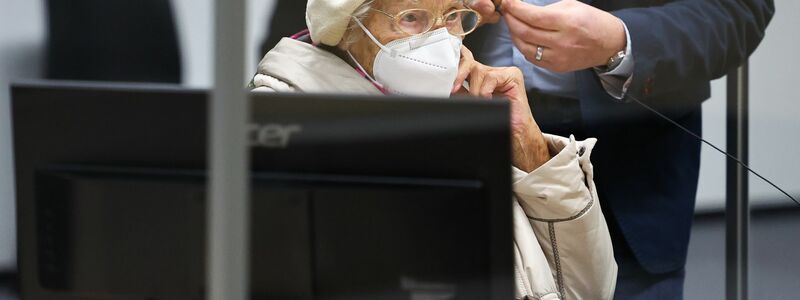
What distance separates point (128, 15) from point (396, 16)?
26.4 inches

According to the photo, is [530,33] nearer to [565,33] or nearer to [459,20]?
[565,33]

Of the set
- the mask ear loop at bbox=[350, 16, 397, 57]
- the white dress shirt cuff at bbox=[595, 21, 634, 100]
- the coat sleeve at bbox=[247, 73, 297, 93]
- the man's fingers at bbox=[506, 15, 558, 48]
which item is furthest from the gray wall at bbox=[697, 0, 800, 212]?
the coat sleeve at bbox=[247, 73, 297, 93]

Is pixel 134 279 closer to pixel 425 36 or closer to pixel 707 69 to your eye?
pixel 425 36

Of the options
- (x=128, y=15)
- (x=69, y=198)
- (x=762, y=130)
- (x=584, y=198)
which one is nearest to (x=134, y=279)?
(x=69, y=198)

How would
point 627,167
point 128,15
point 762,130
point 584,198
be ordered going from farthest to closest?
point 762,130, point 627,167, point 128,15, point 584,198

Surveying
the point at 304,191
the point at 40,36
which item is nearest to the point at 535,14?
the point at 40,36

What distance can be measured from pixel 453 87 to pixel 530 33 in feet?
1.33

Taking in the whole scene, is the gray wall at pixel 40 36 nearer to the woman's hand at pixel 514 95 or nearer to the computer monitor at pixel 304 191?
the woman's hand at pixel 514 95

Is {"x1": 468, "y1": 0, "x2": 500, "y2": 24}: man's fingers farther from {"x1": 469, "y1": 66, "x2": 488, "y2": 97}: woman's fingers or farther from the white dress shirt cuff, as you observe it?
the white dress shirt cuff

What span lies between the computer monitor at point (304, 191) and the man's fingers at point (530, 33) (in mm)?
1543

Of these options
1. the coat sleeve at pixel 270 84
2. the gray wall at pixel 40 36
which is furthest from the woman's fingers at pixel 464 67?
the gray wall at pixel 40 36

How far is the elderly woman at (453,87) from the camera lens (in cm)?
208

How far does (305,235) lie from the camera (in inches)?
45.0

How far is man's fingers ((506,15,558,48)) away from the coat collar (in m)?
0.49
